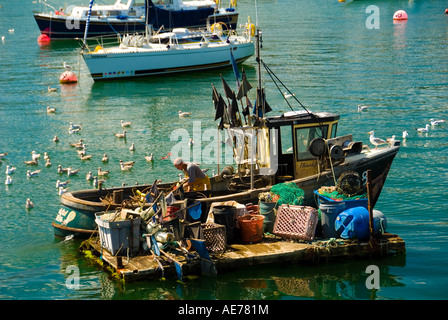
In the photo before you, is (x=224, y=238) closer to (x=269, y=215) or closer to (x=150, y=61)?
(x=269, y=215)

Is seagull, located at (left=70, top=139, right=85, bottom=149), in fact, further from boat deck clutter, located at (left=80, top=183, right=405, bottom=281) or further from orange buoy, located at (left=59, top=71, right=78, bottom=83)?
orange buoy, located at (left=59, top=71, right=78, bottom=83)

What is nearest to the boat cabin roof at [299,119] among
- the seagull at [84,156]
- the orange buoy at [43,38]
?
the seagull at [84,156]

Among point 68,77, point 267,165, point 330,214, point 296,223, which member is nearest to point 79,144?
point 267,165

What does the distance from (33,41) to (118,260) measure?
4784 centimetres

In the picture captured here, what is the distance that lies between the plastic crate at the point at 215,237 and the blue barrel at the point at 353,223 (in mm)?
2306

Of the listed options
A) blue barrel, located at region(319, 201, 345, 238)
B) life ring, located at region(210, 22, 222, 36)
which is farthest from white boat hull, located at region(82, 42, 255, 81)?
blue barrel, located at region(319, 201, 345, 238)

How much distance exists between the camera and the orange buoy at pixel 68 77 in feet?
129

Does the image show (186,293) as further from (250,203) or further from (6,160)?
(6,160)

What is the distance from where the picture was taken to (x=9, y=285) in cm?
1381

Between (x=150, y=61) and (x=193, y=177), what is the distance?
25398 millimetres

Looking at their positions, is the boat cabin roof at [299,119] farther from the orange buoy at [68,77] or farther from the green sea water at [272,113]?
the orange buoy at [68,77]

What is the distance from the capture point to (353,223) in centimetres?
1363

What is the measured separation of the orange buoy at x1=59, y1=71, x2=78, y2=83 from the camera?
129 feet

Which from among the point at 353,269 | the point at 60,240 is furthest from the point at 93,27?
the point at 353,269
